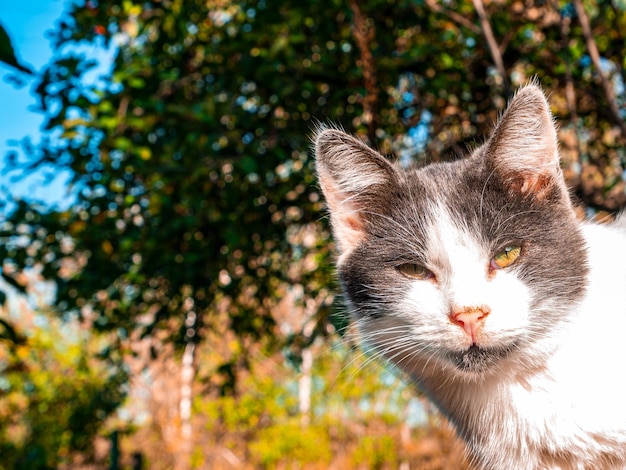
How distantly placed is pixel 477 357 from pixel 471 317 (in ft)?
0.37

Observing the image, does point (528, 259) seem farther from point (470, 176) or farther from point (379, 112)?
point (379, 112)

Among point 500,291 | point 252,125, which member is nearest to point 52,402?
point 252,125

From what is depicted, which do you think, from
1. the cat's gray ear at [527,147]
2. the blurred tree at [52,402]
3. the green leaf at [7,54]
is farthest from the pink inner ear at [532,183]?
the blurred tree at [52,402]

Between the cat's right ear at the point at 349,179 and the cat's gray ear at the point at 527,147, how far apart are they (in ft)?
0.96

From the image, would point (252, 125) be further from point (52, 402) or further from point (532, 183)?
point (52, 402)

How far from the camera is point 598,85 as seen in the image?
119 inches

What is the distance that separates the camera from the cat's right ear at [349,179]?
5.12ft

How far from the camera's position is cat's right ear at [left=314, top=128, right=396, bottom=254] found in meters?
1.56

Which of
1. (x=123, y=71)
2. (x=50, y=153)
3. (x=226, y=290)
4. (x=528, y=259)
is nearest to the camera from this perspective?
(x=528, y=259)

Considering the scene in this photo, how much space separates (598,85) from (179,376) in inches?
209

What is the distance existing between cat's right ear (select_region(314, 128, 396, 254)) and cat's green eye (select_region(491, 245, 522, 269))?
359 mm

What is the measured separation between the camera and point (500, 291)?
4.26 ft

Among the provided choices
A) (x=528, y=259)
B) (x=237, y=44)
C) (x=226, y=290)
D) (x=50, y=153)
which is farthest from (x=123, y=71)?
(x=528, y=259)

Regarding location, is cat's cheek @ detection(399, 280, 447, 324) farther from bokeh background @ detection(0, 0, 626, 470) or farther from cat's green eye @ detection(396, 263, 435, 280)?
bokeh background @ detection(0, 0, 626, 470)
